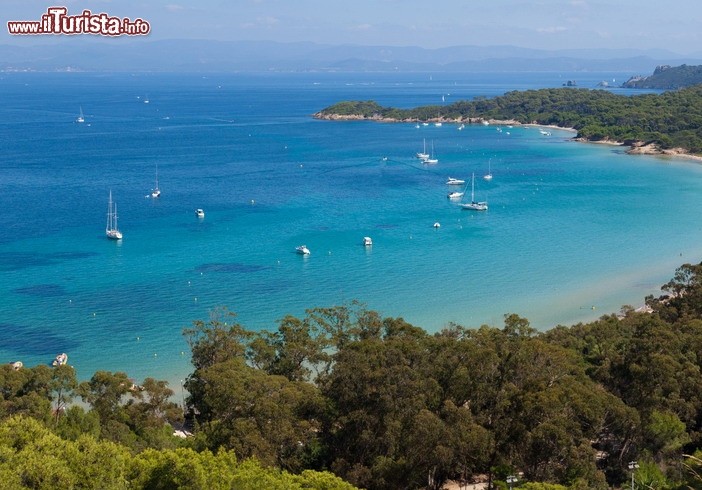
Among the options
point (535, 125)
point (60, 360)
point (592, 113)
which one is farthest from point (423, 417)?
point (535, 125)

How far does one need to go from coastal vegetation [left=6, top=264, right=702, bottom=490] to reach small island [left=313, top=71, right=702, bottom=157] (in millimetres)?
A: 71374

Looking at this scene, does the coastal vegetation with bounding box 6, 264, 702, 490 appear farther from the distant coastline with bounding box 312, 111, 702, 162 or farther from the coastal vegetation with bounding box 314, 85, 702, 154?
the coastal vegetation with bounding box 314, 85, 702, 154

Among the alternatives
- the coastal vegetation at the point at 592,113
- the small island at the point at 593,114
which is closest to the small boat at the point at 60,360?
the small island at the point at 593,114

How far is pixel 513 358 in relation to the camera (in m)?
19.7

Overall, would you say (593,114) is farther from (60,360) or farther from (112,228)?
(60,360)

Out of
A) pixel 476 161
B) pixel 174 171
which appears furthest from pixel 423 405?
pixel 476 161

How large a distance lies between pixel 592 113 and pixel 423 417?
103327 mm

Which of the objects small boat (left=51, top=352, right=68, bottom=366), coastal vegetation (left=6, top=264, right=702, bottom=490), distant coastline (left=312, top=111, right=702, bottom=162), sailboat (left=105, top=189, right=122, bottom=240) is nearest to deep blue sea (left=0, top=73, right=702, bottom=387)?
small boat (left=51, top=352, right=68, bottom=366)

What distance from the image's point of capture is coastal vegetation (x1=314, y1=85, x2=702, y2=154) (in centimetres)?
8969

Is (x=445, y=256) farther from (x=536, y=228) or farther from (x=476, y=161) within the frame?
(x=476, y=161)

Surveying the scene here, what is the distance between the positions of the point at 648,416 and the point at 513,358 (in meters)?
3.68

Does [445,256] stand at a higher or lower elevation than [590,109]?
lower

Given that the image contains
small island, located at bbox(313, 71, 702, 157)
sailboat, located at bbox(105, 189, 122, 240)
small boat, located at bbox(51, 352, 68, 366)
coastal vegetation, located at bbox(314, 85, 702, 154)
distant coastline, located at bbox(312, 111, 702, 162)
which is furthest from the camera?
coastal vegetation, located at bbox(314, 85, 702, 154)

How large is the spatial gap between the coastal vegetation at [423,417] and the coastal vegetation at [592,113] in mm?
72398
